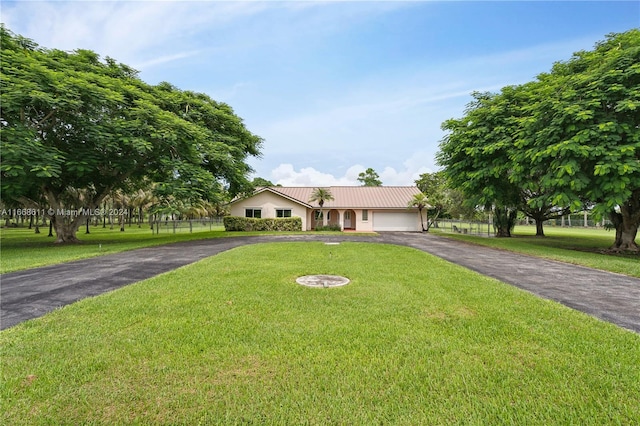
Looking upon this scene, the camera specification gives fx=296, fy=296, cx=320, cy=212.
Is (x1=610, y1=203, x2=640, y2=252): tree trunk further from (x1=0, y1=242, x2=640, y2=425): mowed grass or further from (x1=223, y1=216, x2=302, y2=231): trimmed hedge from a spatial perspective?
(x1=223, y1=216, x2=302, y2=231): trimmed hedge

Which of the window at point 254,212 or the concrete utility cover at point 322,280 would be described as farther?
the window at point 254,212

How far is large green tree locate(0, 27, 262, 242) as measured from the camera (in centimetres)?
1139

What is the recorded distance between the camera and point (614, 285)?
22.9ft

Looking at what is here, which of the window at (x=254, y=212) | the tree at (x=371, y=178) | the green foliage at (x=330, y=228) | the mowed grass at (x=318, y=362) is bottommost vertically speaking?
the mowed grass at (x=318, y=362)

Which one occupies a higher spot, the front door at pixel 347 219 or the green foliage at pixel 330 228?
the front door at pixel 347 219

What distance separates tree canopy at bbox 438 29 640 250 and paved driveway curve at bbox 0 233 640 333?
359cm

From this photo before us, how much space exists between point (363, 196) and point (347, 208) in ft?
10.4

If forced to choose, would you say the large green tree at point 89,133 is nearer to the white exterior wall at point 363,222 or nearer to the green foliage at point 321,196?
the green foliage at point 321,196

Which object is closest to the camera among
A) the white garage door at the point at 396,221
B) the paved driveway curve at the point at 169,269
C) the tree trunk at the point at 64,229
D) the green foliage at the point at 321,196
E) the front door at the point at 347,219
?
the paved driveway curve at the point at 169,269

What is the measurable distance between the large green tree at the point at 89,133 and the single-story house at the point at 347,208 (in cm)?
859

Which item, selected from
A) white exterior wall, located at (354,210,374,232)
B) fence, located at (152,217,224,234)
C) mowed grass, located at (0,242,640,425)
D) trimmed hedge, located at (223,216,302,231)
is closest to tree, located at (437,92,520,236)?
mowed grass, located at (0,242,640,425)

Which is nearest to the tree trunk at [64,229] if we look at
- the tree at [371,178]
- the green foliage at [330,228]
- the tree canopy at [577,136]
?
the green foliage at [330,228]

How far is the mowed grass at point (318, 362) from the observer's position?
2.42m

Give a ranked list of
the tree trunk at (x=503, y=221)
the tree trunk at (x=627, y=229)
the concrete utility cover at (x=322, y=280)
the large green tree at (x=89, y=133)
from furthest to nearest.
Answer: the tree trunk at (x=503, y=221) < the tree trunk at (x=627, y=229) < the large green tree at (x=89, y=133) < the concrete utility cover at (x=322, y=280)
